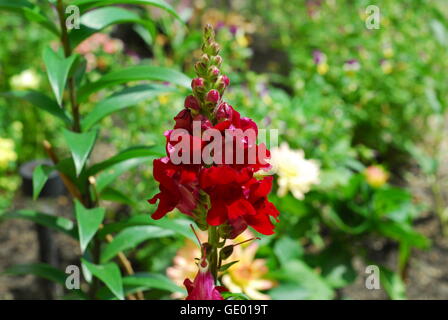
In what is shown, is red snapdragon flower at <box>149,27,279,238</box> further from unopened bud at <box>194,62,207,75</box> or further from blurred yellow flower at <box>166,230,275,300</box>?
blurred yellow flower at <box>166,230,275,300</box>

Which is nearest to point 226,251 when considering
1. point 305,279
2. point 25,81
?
point 305,279

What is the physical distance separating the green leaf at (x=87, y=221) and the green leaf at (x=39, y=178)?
9 cm

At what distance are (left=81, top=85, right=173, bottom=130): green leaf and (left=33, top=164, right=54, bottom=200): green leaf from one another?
128 millimetres

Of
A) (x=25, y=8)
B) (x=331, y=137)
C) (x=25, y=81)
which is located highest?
(x=25, y=81)

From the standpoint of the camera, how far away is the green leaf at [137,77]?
1.16 meters

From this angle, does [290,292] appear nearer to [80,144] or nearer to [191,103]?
[80,144]

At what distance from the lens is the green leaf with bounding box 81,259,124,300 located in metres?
1.14

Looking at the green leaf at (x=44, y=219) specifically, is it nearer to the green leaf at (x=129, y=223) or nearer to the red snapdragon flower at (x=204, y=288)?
the green leaf at (x=129, y=223)

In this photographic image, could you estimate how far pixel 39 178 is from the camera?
3.76 feet

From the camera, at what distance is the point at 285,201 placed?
212cm

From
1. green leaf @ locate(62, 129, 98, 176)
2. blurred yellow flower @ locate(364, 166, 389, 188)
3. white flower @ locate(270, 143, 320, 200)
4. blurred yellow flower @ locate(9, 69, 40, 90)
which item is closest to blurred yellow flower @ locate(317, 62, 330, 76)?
blurred yellow flower @ locate(364, 166, 389, 188)

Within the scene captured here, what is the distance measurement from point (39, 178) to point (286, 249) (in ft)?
3.60

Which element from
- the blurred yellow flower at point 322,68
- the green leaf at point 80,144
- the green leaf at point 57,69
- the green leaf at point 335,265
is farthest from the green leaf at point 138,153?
the blurred yellow flower at point 322,68

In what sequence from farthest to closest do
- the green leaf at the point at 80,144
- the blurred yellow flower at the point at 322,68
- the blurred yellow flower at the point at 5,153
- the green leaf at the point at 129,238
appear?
the blurred yellow flower at the point at 322,68 < the blurred yellow flower at the point at 5,153 < the green leaf at the point at 129,238 < the green leaf at the point at 80,144
